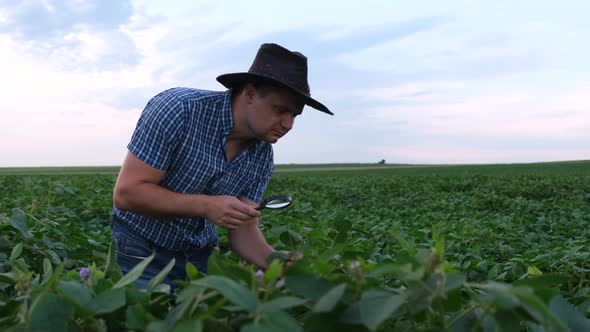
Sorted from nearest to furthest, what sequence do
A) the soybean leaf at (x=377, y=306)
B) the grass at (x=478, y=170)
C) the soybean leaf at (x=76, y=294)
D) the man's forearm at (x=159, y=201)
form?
1. the soybean leaf at (x=377, y=306)
2. the soybean leaf at (x=76, y=294)
3. the man's forearm at (x=159, y=201)
4. the grass at (x=478, y=170)

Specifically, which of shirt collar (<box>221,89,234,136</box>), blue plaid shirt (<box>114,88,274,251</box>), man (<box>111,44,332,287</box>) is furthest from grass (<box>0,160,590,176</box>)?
shirt collar (<box>221,89,234,136</box>)

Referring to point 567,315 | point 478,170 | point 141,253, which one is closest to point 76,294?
point 567,315

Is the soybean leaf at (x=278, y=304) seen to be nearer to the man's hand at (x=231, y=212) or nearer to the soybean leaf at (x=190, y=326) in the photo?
the soybean leaf at (x=190, y=326)

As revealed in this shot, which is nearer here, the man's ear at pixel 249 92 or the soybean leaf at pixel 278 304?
the soybean leaf at pixel 278 304

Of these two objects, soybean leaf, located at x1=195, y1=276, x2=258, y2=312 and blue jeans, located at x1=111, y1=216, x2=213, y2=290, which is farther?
blue jeans, located at x1=111, y1=216, x2=213, y2=290

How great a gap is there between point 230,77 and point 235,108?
16 cm

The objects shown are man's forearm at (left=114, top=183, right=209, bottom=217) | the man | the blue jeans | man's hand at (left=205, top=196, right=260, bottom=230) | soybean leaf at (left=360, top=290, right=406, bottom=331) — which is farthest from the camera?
the blue jeans

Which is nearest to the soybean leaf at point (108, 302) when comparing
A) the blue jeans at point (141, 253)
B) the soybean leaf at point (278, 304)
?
the soybean leaf at point (278, 304)

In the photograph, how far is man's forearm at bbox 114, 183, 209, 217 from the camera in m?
2.59

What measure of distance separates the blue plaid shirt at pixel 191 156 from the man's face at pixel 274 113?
0.24 metres

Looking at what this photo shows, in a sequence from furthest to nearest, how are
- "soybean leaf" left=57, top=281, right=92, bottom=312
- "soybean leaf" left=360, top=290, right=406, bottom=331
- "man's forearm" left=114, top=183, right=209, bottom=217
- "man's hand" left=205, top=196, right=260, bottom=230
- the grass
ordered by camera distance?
the grass, "man's forearm" left=114, top=183, right=209, bottom=217, "man's hand" left=205, top=196, right=260, bottom=230, "soybean leaf" left=57, top=281, right=92, bottom=312, "soybean leaf" left=360, top=290, right=406, bottom=331

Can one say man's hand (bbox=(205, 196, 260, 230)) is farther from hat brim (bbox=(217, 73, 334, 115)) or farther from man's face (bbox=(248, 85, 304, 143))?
hat brim (bbox=(217, 73, 334, 115))

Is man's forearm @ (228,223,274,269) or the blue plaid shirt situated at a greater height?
the blue plaid shirt

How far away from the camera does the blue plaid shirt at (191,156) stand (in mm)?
2801
